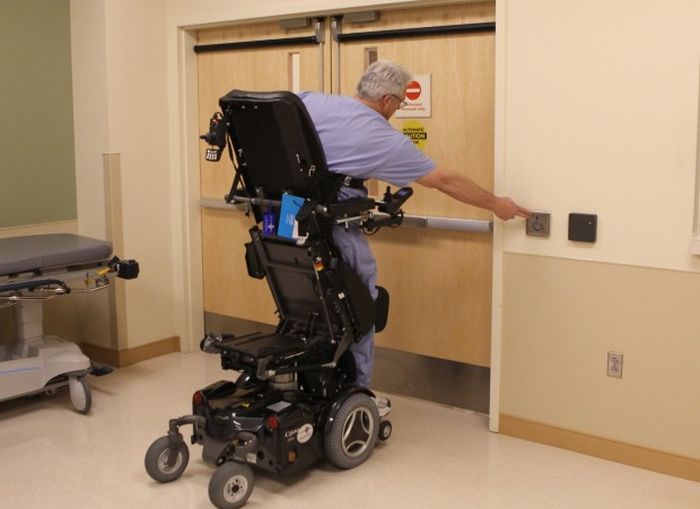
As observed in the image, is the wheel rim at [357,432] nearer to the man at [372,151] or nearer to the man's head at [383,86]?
the man at [372,151]

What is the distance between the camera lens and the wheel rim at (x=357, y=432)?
361 centimetres

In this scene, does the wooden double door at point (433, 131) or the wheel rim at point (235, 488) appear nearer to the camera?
the wheel rim at point (235, 488)

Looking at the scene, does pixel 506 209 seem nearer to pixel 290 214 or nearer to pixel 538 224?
pixel 538 224

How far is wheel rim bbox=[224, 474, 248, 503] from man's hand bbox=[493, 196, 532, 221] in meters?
1.53

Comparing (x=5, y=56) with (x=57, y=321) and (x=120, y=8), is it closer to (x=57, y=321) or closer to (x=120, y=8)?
(x=120, y=8)

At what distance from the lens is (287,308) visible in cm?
384

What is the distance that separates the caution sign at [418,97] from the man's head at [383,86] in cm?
62

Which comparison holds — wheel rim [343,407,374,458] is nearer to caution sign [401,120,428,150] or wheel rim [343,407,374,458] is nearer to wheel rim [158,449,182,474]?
wheel rim [158,449,182,474]

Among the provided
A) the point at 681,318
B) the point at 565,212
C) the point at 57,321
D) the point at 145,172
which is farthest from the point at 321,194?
the point at 57,321

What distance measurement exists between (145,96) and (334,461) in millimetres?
2624

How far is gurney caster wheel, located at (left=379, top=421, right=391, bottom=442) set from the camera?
3.89 m

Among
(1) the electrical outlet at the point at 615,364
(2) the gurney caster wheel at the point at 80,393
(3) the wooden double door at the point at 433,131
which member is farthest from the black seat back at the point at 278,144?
(2) the gurney caster wheel at the point at 80,393

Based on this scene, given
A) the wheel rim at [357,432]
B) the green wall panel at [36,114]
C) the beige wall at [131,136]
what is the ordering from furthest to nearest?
the beige wall at [131,136], the green wall panel at [36,114], the wheel rim at [357,432]

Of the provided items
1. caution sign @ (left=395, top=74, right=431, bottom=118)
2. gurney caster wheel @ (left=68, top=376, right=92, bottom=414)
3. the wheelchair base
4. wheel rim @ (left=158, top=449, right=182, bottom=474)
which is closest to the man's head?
caution sign @ (left=395, top=74, right=431, bottom=118)
